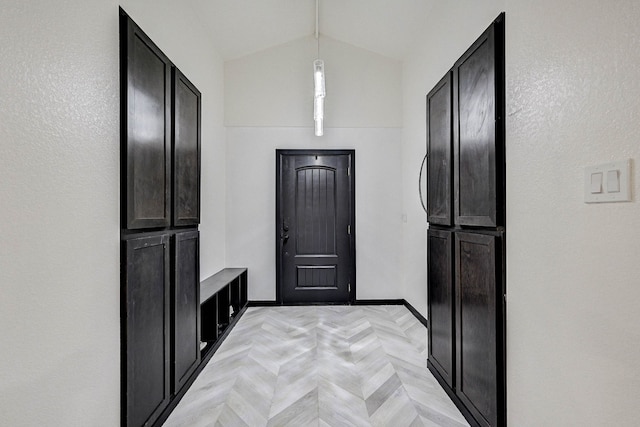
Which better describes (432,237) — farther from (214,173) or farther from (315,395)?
(214,173)

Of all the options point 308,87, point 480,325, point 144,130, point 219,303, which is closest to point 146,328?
point 144,130

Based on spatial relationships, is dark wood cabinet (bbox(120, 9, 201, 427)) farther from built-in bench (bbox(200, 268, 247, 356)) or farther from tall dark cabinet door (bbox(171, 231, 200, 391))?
built-in bench (bbox(200, 268, 247, 356))

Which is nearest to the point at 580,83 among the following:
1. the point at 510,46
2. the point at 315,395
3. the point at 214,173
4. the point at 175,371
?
the point at 510,46

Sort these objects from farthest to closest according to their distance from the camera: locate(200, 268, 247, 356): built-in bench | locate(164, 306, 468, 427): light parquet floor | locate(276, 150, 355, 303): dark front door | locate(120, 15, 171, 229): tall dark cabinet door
A: locate(276, 150, 355, 303): dark front door
locate(200, 268, 247, 356): built-in bench
locate(164, 306, 468, 427): light parquet floor
locate(120, 15, 171, 229): tall dark cabinet door

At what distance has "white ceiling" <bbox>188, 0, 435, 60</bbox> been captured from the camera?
391 cm

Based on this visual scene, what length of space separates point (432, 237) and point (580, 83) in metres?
1.66

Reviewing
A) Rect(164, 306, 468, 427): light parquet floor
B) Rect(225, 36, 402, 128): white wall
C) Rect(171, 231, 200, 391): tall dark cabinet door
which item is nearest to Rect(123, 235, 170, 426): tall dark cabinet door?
Rect(171, 231, 200, 391): tall dark cabinet door

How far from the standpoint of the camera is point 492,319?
190 cm

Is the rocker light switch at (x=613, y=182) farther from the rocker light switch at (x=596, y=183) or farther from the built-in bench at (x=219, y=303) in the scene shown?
the built-in bench at (x=219, y=303)
